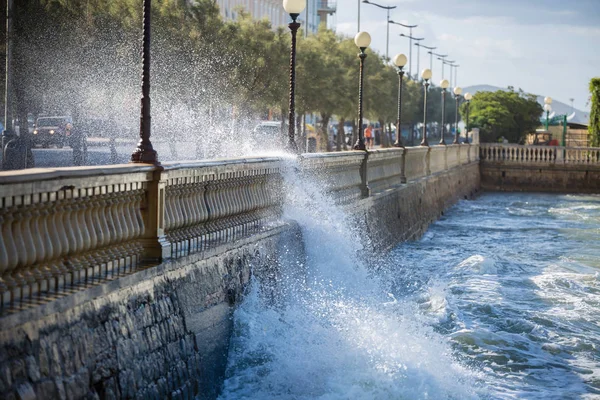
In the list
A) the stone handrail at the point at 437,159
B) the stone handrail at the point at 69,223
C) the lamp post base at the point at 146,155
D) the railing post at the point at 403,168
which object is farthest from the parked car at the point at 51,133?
the stone handrail at the point at 69,223

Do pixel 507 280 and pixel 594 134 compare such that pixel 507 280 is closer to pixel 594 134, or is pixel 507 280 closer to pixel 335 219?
pixel 335 219

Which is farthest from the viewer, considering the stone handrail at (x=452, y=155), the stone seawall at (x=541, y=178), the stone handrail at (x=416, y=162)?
the stone seawall at (x=541, y=178)

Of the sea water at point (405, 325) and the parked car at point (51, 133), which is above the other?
the parked car at point (51, 133)

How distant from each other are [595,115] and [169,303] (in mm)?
52646

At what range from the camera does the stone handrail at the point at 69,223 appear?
6230 millimetres

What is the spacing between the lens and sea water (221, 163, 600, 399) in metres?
10.0

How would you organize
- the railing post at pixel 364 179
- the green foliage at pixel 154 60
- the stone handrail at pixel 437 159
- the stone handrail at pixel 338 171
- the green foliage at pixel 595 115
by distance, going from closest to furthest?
1. the stone handrail at pixel 338 171
2. the railing post at pixel 364 179
3. the green foliage at pixel 154 60
4. the stone handrail at pixel 437 159
5. the green foliage at pixel 595 115

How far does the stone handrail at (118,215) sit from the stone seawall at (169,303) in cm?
3

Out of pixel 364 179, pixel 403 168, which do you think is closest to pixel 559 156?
pixel 403 168

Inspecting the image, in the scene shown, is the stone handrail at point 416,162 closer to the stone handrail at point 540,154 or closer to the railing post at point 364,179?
the railing post at point 364,179

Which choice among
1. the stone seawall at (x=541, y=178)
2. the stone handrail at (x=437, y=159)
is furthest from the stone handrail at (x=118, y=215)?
the stone seawall at (x=541, y=178)

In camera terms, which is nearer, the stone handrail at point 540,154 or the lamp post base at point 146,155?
the lamp post base at point 146,155

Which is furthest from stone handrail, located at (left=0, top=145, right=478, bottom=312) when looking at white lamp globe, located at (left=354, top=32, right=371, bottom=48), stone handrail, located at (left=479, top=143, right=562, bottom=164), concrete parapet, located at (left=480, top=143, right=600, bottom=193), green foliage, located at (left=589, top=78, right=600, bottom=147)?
green foliage, located at (left=589, top=78, right=600, bottom=147)

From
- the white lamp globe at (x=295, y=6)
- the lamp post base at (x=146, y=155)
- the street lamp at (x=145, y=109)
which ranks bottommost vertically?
the lamp post base at (x=146, y=155)
